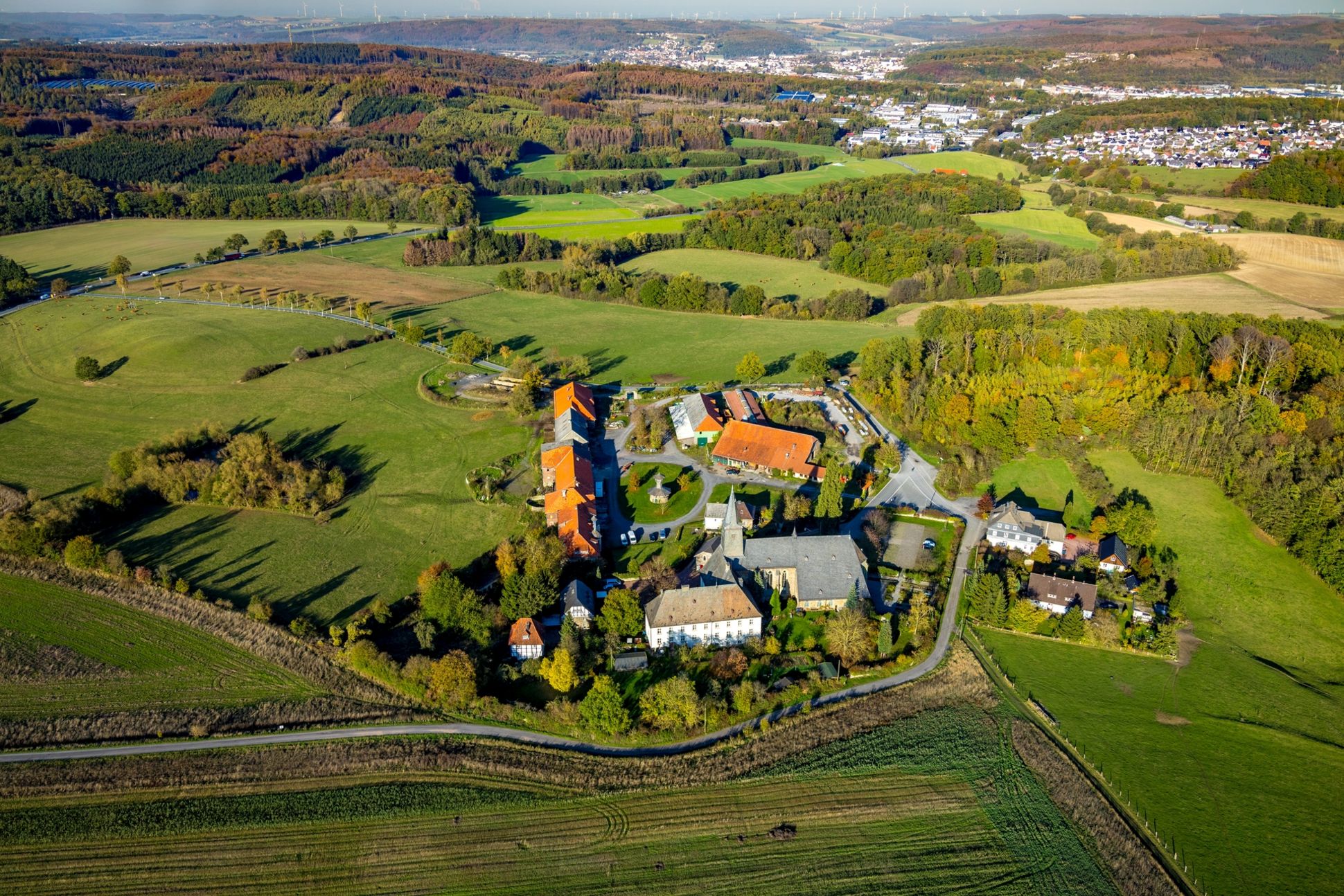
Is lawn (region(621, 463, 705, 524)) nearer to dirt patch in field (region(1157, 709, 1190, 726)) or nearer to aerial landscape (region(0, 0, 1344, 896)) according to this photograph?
aerial landscape (region(0, 0, 1344, 896))

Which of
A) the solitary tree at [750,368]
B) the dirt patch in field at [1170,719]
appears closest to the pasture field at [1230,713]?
the dirt patch in field at [1170,719]

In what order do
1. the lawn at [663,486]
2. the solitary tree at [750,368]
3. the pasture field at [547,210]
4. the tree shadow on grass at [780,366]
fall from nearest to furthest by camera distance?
the lawn at [663,486] < the solitary tree at [750,368] < the tree shadow on grass at [780,366] < the pasture field at [547,210]

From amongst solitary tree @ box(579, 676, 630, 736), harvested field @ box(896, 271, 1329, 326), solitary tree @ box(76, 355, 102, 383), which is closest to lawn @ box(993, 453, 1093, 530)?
harvested field @ box(896, 271, 1329, 326)

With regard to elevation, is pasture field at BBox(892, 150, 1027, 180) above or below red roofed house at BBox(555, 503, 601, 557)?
above

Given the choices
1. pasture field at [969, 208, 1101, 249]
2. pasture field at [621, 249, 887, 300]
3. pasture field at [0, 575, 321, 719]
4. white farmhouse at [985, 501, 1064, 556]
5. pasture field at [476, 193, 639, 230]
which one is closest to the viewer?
pasture field at [0, 575, 321, 719]

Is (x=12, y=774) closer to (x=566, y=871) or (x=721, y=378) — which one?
(x=566, y=871)

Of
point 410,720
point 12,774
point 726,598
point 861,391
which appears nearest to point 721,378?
point 861,391

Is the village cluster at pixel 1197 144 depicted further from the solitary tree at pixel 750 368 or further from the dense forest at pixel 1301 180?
the solitary tree at pixel 750 368

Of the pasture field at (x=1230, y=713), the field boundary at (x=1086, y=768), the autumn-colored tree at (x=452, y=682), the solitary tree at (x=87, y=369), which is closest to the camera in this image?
the field boundary at (x=1086, y=768)
